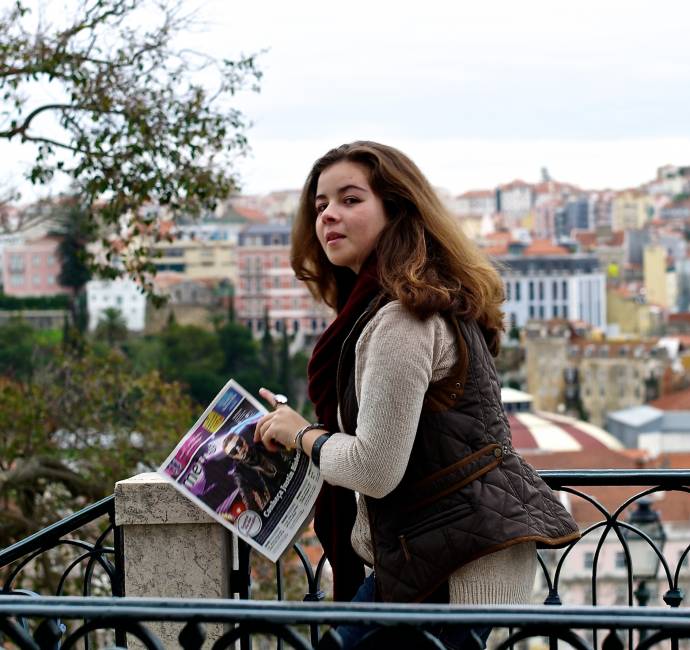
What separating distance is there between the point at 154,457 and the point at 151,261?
6.79 ft

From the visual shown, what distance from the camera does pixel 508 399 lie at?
56438 millimetres

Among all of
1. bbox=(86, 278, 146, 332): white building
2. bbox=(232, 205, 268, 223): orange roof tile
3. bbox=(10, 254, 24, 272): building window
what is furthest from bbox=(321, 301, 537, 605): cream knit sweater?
bbox=(232, 205, 268, 223): orange roof tile

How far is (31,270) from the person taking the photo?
6625 centimetres

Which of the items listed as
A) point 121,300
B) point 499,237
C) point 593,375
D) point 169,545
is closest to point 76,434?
point 169,545

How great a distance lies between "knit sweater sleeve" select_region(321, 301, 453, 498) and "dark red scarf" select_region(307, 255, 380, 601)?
4.2 inches

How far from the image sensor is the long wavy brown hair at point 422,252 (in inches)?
70.6

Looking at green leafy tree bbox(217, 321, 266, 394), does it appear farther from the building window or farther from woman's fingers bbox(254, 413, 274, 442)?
woman's fingers bbox(254, 413, 274, 442)

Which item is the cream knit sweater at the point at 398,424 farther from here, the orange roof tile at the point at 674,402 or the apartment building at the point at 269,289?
the apartment building at the point at 269,289

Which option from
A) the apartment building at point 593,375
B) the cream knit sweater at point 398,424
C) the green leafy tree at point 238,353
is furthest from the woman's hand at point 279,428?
the apartment building at point 593,375

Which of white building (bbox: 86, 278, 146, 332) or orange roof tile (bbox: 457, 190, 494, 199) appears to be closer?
white building (bbox: 86, 278, 146, 332)

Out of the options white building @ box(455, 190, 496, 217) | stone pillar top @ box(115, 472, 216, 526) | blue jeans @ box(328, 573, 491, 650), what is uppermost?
white building @ box(455, 190, 496, 217)

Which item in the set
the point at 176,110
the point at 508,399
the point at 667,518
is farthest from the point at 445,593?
the point at 508,399

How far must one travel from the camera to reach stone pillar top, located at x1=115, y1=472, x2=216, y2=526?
235 cm

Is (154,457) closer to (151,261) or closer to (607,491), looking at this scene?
(151,261)
